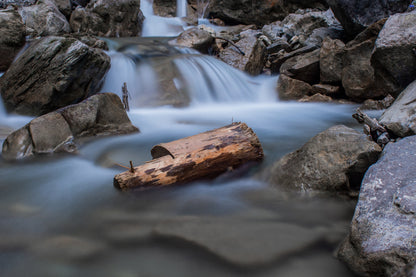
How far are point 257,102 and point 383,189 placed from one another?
22.7 feet

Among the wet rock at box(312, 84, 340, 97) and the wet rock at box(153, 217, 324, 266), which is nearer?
the wet rock at box(153, 217, 324, 266)

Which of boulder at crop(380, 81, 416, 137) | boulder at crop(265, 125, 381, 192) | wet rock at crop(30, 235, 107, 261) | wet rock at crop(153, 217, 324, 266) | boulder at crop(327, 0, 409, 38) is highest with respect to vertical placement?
boulder at crop(327, 0, 409, 38)

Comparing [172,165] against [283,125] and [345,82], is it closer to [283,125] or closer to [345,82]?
[283,125]

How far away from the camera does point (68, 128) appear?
13.0 ft

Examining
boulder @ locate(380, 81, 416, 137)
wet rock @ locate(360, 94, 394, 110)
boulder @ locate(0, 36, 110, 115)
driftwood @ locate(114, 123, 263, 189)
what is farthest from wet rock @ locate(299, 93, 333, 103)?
boulder @ locate(0, 36, 110, 115)

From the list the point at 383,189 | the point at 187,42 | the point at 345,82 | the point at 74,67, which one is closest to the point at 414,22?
the point at 383,189

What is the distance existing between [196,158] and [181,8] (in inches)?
721

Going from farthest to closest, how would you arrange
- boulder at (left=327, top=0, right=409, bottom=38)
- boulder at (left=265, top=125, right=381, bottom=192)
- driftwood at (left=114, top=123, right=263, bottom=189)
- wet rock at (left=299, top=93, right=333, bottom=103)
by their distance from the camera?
wet rock at (left=299, top=93, right=333, bottom=103), boulder at (left=327, top=0, right=409, bottom=38), driftwood at (left=114, top=123, right=263, bottom=189), boulder at (left=265, top=125, right=381, bottom=192)

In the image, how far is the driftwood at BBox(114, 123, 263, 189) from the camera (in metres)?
2.61

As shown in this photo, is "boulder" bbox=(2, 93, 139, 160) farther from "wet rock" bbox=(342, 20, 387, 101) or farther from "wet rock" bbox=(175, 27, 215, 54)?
"wet rock" bbox=(175, 27, 215, 54)

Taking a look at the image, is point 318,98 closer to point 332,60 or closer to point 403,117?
point 332,60

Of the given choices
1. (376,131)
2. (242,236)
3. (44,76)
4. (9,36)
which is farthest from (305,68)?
(9,36)

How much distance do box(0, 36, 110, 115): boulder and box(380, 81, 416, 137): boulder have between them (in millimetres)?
5284

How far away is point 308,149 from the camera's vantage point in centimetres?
279
